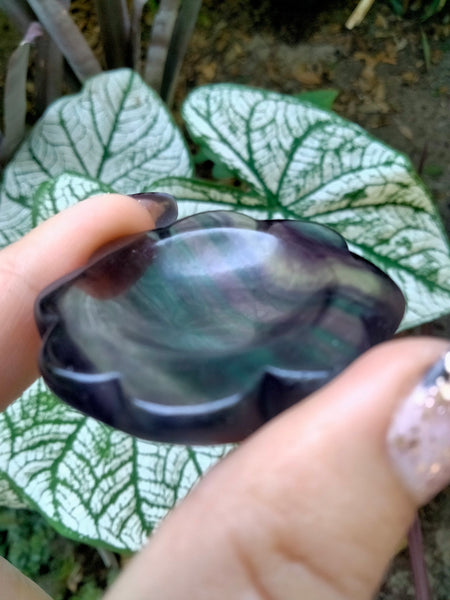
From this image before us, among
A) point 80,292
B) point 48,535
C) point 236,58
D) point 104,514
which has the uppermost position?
point 80,292

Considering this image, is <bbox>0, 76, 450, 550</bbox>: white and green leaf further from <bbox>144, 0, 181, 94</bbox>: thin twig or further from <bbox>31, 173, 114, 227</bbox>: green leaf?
<bbox>144, 0, 181, 94</bbox>: thin twig

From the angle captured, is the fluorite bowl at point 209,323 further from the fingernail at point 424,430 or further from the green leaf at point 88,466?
the green leaf at point 88,466

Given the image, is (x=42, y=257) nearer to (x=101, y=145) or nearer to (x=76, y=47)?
(x=101, y=145)

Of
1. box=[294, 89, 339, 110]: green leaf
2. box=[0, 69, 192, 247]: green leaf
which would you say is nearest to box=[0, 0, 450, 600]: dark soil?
box=[294, 89, 339, 110]: green leaf

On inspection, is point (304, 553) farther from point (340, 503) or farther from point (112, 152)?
point (112, 152)

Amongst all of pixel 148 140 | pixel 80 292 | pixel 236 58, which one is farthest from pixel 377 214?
pixel 236 58

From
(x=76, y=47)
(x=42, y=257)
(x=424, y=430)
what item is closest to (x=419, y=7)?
(x=76, y=47)
